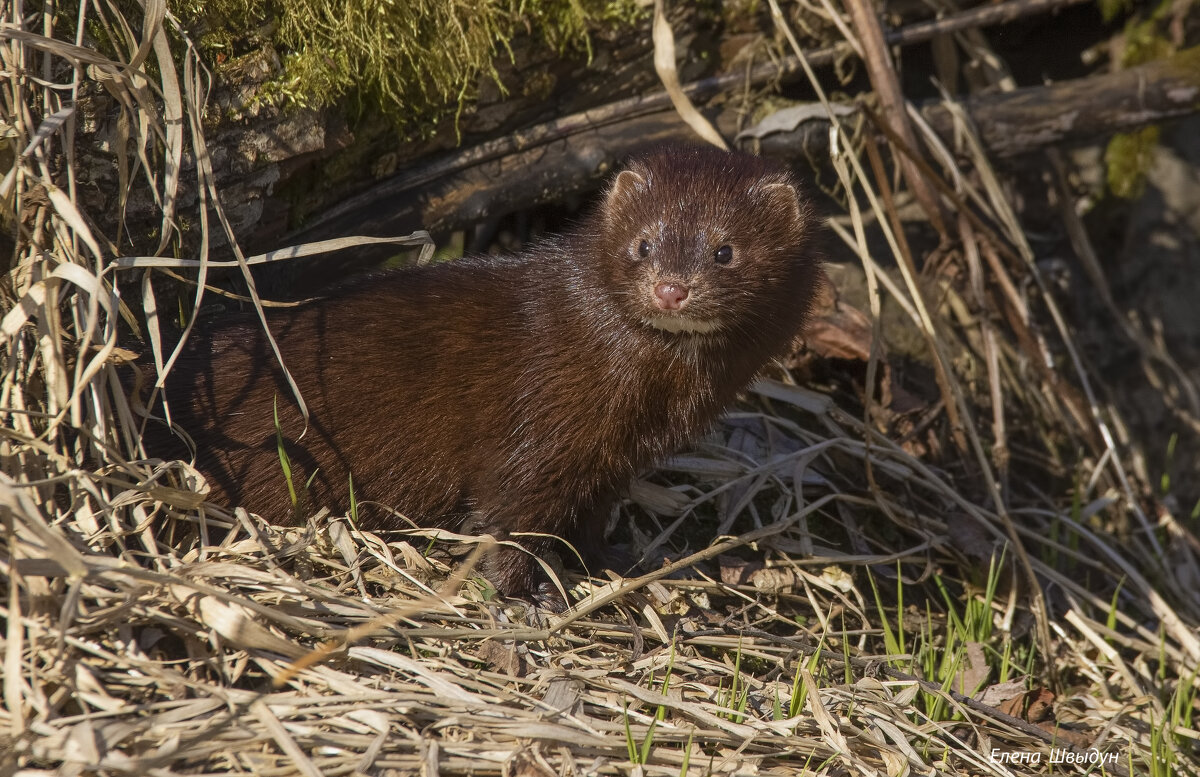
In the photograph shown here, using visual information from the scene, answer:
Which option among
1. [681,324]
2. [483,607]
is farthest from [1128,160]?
[483,607]

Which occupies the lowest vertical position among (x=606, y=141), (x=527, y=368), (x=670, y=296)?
(x=527, y=368)

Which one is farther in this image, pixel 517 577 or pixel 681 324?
pixel 517 577

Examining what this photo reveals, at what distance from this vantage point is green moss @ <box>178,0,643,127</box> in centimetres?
413

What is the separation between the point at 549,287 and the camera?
409 cm

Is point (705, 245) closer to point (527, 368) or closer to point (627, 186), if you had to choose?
point (627, 186)

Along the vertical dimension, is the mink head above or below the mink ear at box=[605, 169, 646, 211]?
below

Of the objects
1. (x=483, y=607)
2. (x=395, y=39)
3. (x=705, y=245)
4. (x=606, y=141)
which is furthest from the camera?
(x=606, y=141)

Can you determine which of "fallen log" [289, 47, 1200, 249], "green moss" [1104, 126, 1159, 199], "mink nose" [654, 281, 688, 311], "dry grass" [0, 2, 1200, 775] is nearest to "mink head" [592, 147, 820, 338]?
"mink nose" [654, 281, 688, 311]

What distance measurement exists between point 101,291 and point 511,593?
1.78 meters

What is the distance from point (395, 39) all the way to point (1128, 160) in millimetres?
4725

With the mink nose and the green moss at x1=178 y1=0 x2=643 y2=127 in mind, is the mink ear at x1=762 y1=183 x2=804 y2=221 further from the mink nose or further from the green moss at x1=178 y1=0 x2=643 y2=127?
the green moss at x1=178 y1=0 x2=643 y2=127

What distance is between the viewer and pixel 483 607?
141 inches

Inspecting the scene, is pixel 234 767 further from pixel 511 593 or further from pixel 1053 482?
pixel 1053 482

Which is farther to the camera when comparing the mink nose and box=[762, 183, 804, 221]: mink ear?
box=[762, 183, 804, 221]: mink ear
